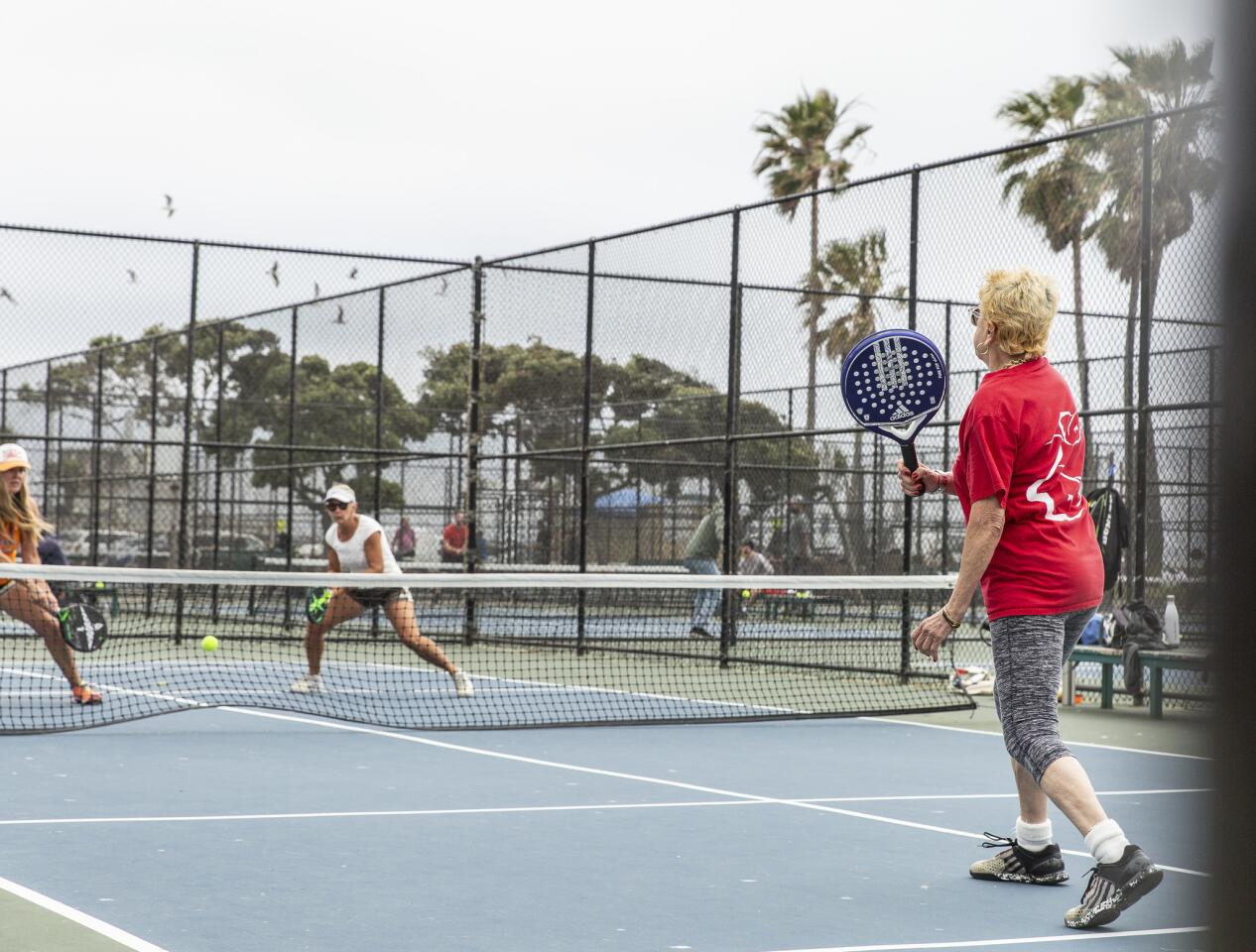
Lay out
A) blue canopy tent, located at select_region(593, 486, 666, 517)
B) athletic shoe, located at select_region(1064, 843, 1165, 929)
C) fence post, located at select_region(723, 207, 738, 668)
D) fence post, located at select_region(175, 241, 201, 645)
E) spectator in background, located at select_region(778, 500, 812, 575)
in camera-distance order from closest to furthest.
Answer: athletic shoe, located at select_region(1064, 843, 1165, 929), fence post, located at select_region(723, 207, 738, 668), fence post, located at select_region(175, 241, 201, 645), spectator in background, located at select_region(778, 500, 812, 575), blue canopy tent, located at select_region(593, 486, 666, 517)

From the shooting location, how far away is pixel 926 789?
700 cm

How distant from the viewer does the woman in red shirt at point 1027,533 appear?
14.5ft

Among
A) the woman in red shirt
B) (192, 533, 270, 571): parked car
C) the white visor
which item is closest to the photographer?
the woman in red shirt

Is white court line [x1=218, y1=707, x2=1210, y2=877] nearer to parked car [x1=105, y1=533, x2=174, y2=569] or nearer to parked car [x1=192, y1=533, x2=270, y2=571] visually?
parked car [x1=192, y1=533, x2=270, y2=571]

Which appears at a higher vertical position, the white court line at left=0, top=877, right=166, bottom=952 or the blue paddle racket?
the blue paddle racket

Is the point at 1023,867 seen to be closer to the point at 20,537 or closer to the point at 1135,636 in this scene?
the point at 1135,636

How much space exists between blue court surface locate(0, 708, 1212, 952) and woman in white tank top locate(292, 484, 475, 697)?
1625mm

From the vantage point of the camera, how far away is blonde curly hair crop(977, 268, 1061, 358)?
179 inches

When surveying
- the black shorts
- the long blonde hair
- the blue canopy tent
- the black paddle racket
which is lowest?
the black paddle racket

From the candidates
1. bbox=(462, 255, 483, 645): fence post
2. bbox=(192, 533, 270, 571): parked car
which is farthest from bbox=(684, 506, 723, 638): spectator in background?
bbox=(192, 533, 270, 571): parked car

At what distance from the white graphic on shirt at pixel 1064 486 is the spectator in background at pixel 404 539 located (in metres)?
17.4

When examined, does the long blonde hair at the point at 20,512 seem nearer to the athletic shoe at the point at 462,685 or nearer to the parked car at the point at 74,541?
the athletic shoe at the point at 462,685

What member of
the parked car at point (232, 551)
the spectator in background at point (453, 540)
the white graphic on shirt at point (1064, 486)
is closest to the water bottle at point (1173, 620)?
the white graphic on shirt at point (1064, 486)

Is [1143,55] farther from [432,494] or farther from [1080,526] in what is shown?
[432,494]
